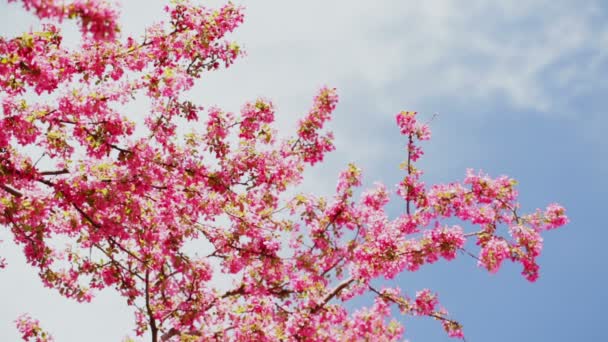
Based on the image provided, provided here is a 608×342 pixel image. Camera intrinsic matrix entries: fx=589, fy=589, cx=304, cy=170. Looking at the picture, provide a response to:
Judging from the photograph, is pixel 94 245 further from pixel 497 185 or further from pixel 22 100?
pixel 497 185

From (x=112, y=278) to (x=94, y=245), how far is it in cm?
85

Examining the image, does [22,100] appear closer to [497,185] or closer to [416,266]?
[416,266]

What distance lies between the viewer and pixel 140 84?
31.6 feet

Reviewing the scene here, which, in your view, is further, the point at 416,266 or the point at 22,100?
the point at 416,266

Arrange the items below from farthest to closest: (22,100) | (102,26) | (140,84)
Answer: (140,84) < (22,100) < (102,26)

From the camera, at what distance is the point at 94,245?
11266mm

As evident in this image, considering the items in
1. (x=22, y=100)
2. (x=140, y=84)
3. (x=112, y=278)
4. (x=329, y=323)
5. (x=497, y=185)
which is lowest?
(x=329, y=323)

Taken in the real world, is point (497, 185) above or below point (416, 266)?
above

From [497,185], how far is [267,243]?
587 cm

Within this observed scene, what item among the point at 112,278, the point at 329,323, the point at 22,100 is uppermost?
the point at 22,100

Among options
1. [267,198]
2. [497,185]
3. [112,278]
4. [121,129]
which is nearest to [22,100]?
[121,129]

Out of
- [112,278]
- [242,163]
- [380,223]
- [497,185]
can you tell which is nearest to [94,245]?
[112,278]

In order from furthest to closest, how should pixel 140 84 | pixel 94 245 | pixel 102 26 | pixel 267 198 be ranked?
pixel 267 198, pixel 94 245, pixel 140 84, pixel 102 26

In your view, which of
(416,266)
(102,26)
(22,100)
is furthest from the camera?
(416,266)
